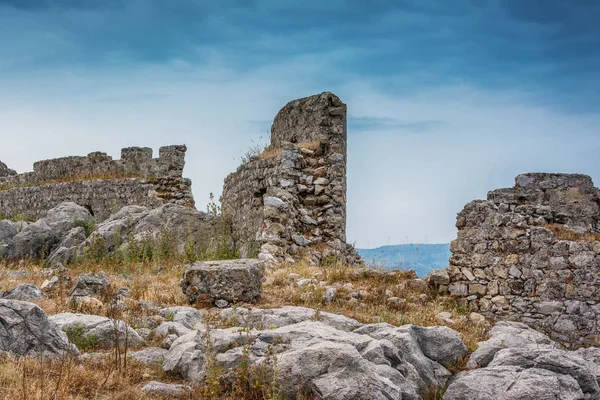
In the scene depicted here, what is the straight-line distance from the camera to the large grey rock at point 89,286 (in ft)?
27.9

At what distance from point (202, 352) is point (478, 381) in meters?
2.57

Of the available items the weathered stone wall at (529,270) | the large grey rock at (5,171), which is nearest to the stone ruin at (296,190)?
the weathered stone wall at (529,270)

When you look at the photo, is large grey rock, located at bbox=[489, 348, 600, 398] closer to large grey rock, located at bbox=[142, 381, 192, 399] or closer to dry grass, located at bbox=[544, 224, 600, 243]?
large grey rock, located at bbox=[142, 381, 192, 399]

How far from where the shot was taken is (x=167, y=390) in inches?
193

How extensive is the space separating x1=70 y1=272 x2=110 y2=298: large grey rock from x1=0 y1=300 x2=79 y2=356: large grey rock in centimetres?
273

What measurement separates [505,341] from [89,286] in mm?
5942

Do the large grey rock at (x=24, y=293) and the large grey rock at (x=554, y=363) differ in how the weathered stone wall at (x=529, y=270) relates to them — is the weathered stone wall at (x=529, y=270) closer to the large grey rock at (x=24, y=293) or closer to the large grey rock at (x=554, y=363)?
the large grey rock at (x=554, y=363)

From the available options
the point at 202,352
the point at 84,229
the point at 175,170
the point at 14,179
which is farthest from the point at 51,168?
the point at 202,352

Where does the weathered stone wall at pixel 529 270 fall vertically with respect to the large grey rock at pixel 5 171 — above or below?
below

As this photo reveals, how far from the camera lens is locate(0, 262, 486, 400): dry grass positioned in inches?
182

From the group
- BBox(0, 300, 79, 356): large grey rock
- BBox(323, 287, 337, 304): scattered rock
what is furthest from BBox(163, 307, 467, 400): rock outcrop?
BBox(323, 287, 337, 304): scattered rock

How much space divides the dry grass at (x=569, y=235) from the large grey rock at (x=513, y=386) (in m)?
5.09

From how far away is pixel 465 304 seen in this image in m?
10.0

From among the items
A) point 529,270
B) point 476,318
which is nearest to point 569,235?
point 529,270
